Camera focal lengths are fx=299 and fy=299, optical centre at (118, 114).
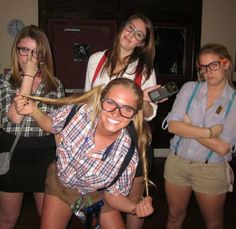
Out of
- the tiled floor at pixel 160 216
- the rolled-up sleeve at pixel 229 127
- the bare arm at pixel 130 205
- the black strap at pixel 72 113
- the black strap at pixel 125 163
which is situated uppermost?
the black strap at pixel 72 113

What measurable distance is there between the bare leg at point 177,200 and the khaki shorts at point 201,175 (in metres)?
0.05

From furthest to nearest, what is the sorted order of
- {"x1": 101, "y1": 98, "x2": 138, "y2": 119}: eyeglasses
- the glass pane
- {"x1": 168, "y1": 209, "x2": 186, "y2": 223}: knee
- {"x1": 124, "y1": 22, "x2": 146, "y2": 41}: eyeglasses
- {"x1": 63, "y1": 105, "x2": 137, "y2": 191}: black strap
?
the glass pane < {"x1": 168, "y1": 209, "x2": 186, "y2": 223}: knee < {"x1": 124, "y1": 22, "x2": 146, "y2": 41}: eyeglasses < {"x1": 63, "y1": 105, "x2": 137, "y2": 191}: black strap < {"x1": 101, "y1": 98, "x2": 138, "y2": 119}: eyeglasses

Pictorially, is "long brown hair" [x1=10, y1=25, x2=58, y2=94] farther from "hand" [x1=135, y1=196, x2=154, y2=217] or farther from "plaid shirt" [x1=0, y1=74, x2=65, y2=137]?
"hand" [x1=135, y1=196, x2=154, y2=217]

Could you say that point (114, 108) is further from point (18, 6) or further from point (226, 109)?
point (18, 6)

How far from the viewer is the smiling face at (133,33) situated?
2045mm

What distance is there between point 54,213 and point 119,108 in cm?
70

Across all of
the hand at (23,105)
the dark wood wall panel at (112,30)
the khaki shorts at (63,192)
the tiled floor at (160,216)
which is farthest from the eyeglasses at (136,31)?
the dark wood wall panel at (112,30)

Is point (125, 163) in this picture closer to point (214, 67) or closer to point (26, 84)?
point (26, 84)

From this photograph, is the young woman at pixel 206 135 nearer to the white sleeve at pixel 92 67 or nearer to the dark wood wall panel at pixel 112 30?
the white sleeve at pixel 92 67

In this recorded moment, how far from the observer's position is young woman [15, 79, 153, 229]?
1.55m

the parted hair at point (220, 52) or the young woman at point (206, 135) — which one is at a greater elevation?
the parted hair at point (220, 52)

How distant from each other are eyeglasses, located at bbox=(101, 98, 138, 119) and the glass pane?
3738 millimetres

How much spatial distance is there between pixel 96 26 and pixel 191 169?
136 inches

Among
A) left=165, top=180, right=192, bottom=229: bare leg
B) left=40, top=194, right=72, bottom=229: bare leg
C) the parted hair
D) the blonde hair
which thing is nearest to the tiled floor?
left=165, top=180, right=192, bottom=229: bare leg
